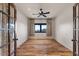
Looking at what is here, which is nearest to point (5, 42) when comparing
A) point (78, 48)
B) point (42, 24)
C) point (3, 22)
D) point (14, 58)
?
point (3, 22)

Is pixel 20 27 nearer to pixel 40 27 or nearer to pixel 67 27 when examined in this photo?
pixel 67 27

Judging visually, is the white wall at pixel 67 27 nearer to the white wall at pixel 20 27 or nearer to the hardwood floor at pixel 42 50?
the hardwood floor at pixel 42 50

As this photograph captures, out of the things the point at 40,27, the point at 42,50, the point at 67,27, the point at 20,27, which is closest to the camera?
the point at 42,50

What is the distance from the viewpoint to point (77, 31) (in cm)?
252

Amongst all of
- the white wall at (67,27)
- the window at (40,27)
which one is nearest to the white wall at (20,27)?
the white wall at (67,27)

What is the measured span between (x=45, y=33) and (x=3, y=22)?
316 inches

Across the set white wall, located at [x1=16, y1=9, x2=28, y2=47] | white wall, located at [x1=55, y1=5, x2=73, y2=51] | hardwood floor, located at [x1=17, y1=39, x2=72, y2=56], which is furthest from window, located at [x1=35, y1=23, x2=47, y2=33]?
hardwood floor, located at [x1=17, y1=39, x2=72, y2=56]

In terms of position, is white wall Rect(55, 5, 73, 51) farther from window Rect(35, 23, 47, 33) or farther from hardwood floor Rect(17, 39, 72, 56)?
window Rect(35, 23, 47, 33)

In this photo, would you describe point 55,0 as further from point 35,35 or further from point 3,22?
point 35,35

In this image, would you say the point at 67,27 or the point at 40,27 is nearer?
the point at 67,27

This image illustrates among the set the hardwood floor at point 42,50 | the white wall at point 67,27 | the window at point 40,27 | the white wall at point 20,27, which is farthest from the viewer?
the window at point 40,27

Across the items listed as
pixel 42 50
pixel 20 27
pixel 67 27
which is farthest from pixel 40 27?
pixel 42 50

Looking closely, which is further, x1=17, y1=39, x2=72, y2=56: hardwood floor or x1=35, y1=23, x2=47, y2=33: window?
x1=35, y1=23, x2=47, y2=33: window

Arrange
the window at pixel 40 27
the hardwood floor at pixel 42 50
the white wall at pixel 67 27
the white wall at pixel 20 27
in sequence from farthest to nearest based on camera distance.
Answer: the window at pixel 40 27 → the white wall at pixel 20 27 → the white wall at pixel 67 27 → the hardwood floor at pixel 42 50
